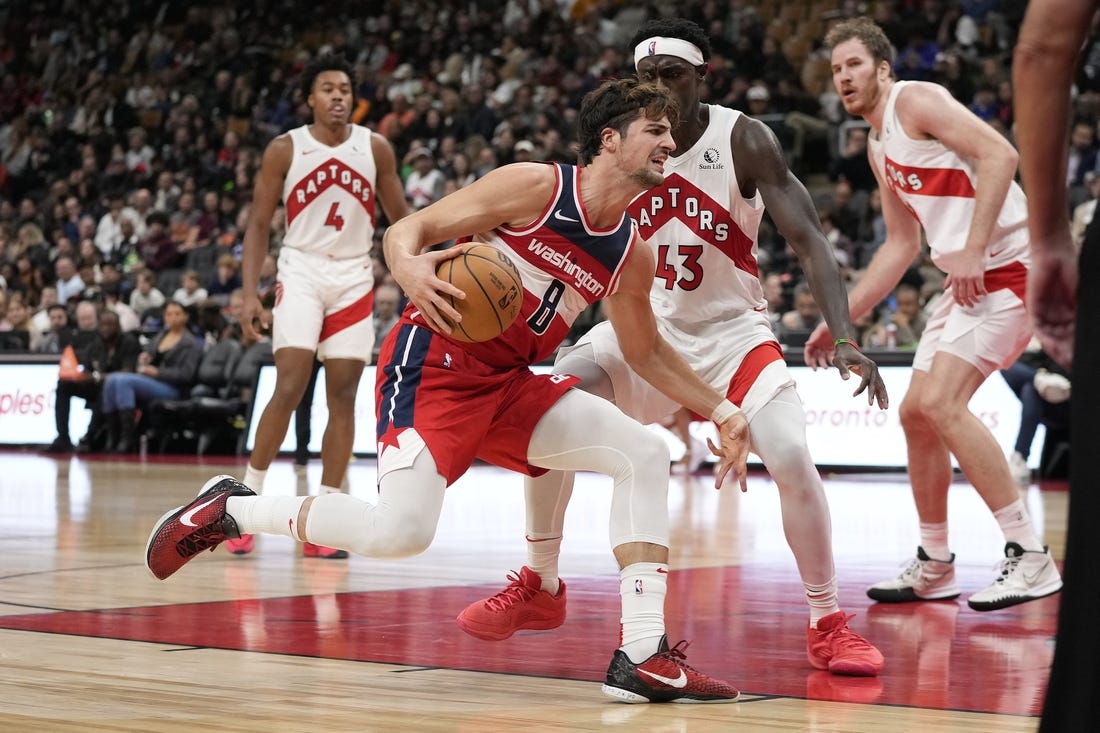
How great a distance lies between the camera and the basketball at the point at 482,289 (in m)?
3.76

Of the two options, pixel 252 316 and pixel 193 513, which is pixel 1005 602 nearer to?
pixel 193 513

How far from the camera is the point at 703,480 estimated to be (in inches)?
483

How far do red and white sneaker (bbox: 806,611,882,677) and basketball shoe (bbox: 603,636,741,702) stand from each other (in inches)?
20.3

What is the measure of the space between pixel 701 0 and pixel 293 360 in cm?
1253

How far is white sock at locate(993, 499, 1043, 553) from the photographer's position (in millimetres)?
5531

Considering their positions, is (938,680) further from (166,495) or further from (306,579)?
(166,495)

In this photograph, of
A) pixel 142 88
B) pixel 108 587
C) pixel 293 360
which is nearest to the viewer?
pixel 108 587

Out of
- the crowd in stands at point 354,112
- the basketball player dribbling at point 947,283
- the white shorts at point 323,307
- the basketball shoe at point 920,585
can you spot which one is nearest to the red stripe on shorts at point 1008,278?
the basketball player dribbling at point 947,283

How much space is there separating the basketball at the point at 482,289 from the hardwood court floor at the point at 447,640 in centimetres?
92

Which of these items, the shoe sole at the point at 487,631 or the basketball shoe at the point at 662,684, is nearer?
the basketball shoe at the point at 662,684

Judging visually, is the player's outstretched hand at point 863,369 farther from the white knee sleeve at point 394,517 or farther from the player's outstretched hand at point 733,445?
the white knee sleeve at point 394,517

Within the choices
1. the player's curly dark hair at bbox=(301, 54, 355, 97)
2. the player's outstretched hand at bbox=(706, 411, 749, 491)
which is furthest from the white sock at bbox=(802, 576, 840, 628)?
the player's curly dark hair at bbox=(301, 54, 355, 97)

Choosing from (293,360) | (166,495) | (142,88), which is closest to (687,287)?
(293,360)

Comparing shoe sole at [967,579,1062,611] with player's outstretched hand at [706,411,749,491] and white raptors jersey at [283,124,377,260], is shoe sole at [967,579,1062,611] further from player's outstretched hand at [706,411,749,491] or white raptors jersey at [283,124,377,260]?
white raptors jersey at [283,124,377,260]
